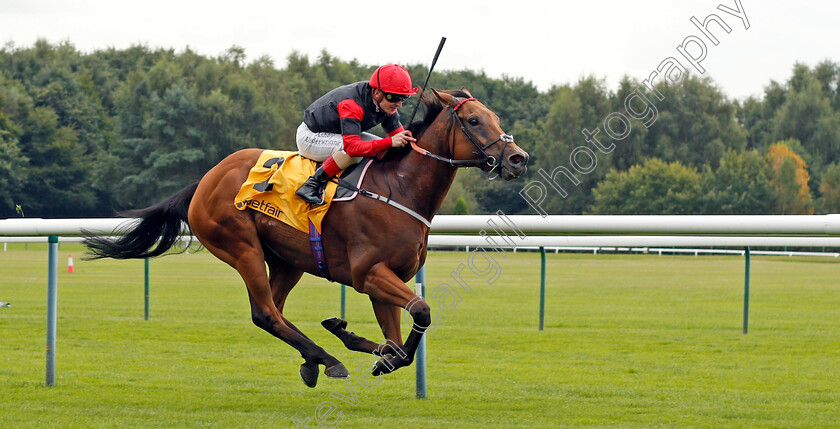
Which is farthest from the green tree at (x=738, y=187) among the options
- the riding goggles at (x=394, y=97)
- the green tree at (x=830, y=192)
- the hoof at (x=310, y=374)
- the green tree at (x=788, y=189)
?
the hoof at (x=310, y=374)

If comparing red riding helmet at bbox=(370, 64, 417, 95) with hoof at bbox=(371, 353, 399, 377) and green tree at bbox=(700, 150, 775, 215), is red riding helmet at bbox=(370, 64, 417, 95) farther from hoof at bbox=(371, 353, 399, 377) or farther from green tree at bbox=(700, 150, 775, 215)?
green tree at bbox=(700, 150, 775, 215)

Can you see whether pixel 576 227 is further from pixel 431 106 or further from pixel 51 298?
pixel 51 298

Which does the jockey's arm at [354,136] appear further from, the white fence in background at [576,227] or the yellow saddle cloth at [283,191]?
the white fence in background at [576,227]

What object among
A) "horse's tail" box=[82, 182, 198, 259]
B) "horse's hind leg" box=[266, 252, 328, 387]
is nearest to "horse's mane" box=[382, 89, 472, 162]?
"horse's hind leg" box=[266, 252, 328, 387]

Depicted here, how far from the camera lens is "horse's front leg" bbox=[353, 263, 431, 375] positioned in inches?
189

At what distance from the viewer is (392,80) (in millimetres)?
4992

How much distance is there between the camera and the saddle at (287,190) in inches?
203

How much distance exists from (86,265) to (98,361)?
73.4ft

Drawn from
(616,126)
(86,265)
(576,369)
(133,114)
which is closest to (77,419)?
(576,369)

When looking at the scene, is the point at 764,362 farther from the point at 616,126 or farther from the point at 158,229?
the point at 616,126

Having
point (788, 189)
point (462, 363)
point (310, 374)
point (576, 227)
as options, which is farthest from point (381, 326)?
point (788, 189)

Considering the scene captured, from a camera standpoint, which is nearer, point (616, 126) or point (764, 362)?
point (764, 362)

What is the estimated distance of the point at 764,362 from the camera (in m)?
9.77

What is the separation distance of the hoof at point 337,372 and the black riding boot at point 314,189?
88 cm
